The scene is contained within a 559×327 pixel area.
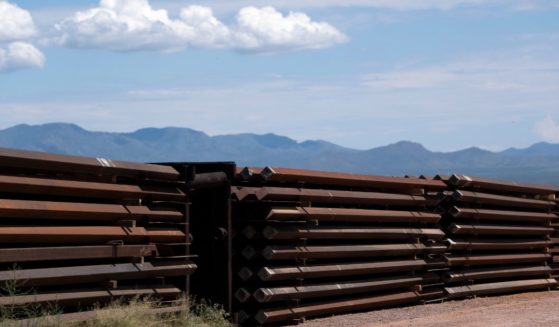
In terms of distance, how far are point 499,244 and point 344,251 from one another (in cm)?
652

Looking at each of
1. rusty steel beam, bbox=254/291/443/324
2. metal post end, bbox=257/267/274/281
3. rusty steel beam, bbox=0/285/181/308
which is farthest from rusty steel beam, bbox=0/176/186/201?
rusty steel beam, bbox=254/291/443/324

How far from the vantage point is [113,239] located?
537 inches

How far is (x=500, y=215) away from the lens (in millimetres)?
23438

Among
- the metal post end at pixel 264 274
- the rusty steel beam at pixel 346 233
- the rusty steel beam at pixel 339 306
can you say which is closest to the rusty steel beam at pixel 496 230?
the rusty steel beam at pixel 346 233

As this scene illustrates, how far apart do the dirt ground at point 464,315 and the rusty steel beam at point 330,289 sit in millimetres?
419

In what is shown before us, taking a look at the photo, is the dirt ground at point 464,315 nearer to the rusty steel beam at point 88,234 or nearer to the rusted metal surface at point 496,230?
the rusted metal surface at point 496,230

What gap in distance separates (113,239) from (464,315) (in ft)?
22.4

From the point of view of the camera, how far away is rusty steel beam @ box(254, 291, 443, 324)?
16.4 meters

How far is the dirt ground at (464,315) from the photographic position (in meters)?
16.4

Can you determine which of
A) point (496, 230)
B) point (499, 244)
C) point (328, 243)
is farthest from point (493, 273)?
point (328, 243)

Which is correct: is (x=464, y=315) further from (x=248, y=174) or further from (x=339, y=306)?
(x=248, y=174)

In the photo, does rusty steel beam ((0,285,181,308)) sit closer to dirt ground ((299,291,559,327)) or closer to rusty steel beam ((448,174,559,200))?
dirt ground ((299,291,559,327))

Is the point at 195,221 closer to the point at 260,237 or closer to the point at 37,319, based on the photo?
the point at 260,237

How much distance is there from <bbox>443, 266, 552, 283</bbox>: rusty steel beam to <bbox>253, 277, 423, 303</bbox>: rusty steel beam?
135 cm
